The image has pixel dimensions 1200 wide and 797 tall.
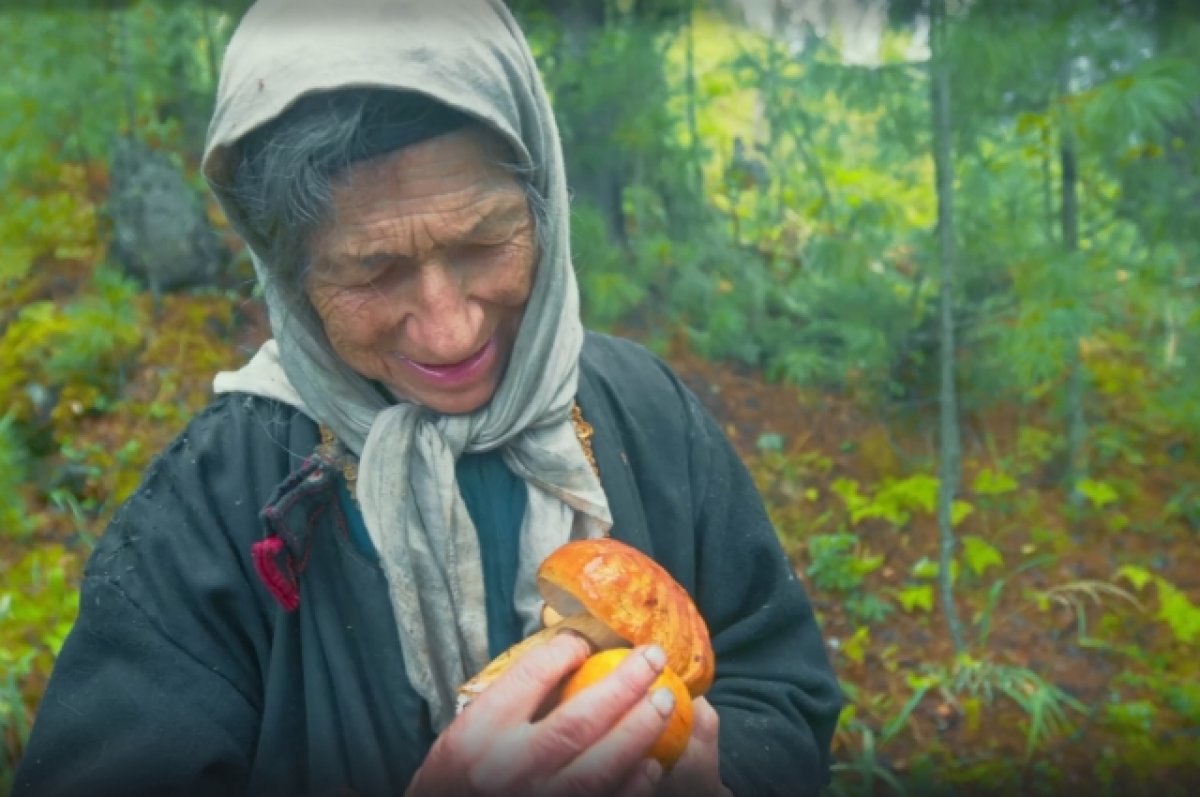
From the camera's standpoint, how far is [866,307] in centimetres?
253

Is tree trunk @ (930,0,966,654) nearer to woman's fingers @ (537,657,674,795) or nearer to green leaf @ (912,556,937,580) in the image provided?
green leaf @ (912,556,937,580)

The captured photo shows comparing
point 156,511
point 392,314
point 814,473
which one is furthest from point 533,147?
point 814,473

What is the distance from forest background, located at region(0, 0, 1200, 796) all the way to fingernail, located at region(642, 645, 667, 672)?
0.69 metres

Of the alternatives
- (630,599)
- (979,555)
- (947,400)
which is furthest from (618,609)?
(979,555)

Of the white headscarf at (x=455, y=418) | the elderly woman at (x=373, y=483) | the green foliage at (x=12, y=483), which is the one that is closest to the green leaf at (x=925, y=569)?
the elderly woman at (x=373, y=483)

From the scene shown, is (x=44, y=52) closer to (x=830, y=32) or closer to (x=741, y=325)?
(x=830, y=32)

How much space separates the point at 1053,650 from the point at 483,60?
2030 mm

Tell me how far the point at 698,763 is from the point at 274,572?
50 cm

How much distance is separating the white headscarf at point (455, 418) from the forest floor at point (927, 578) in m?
0.51

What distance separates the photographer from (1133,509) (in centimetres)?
217

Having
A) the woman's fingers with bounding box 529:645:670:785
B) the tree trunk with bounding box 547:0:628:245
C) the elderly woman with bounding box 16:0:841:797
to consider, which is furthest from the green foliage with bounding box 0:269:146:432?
the woman's fingers with bounding box 529:645:670:785

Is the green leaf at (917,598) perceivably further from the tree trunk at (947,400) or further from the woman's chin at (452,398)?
the woman's chin at (452,398)

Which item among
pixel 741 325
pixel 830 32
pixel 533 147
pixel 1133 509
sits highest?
pixel 830 32

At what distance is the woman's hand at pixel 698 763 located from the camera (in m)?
0.93
